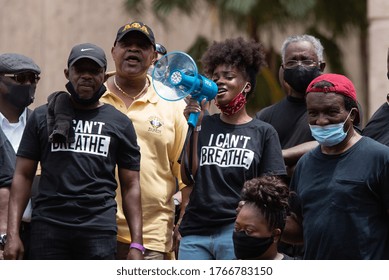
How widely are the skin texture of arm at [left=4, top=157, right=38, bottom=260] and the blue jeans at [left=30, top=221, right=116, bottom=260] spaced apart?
0.11 metres

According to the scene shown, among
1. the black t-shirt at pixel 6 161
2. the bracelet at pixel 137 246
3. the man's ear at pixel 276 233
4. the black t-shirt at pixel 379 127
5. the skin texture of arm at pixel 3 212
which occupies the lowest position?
the bracelet at pixel 137 246

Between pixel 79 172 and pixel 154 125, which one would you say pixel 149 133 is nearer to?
pixel 154 125

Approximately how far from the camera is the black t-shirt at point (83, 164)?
7422 millimetres

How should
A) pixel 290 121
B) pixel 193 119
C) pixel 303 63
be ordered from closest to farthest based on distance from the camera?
pixel 193 119
pixel 290 121
pixel 303 63

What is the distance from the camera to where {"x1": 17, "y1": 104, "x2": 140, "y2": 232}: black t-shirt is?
7422 millimetres

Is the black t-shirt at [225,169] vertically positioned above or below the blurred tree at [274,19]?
below

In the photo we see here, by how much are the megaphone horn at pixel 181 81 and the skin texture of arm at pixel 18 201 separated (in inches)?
38.5

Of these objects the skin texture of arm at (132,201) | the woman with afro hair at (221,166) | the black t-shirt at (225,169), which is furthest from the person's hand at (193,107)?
the skin texture of arm at (132,201)

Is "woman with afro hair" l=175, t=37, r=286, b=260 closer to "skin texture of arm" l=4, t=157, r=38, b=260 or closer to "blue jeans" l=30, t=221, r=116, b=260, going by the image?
"blue jeans" l=30, t=221, r=116, b=260

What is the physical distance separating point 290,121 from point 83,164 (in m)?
A: 1.66

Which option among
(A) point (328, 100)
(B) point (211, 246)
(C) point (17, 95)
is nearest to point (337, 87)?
(A) point (328, 100)

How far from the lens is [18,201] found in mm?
7566

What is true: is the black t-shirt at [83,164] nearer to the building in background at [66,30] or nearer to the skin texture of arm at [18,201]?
the skin texture of arm at [18,201]

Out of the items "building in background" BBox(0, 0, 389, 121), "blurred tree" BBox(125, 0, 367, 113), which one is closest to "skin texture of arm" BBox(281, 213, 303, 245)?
"blurred tree" BBox(125, 0, 367, 113)
